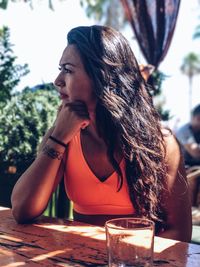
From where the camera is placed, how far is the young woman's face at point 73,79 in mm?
1854

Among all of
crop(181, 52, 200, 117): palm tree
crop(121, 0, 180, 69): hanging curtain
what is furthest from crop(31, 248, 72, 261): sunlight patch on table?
crop(181, 52, 200, 117): palm tree

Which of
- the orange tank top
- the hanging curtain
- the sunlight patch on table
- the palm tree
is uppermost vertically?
the palm tree

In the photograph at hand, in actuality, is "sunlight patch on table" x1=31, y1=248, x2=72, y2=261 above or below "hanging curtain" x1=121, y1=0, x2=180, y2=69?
below

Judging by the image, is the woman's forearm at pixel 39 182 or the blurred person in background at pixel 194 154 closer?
the woman's forearm at pixel 39 182

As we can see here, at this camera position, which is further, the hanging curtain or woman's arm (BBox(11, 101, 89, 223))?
the hanging curtain

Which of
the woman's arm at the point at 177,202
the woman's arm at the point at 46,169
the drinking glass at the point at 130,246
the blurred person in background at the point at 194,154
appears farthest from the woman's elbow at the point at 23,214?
the blurred person in background at the point at 194,154

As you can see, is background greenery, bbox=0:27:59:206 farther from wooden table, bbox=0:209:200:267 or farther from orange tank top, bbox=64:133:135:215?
wooden table, bbox=0:209:200:267

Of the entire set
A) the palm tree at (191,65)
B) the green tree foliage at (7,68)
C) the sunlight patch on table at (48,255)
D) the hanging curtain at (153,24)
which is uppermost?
the palm tree at (191,65)

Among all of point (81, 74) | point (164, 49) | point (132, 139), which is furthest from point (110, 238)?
point (164, 49)

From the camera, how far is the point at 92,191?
1.81m

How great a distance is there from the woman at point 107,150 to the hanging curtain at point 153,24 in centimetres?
267

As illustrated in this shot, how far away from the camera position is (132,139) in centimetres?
187

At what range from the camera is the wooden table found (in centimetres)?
109

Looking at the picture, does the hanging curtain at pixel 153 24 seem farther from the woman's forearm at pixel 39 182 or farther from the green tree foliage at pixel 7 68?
the woman's forearm at pixel 39 182
